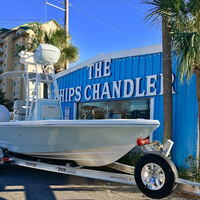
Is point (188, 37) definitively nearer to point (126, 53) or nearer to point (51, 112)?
point (126, 53)

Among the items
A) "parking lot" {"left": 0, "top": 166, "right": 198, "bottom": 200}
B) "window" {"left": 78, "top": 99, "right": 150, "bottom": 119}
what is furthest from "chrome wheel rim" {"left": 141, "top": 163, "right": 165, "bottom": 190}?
"window" {"left": 78, "top": 99, "right": 150, "bottom": 119}

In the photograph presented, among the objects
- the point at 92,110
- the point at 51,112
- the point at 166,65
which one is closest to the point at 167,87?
the point at 166,65

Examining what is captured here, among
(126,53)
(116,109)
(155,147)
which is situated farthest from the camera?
(116,109)

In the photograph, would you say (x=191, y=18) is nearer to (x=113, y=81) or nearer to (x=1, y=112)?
(x=113, y=81)

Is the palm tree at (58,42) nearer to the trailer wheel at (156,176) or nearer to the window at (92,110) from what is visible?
the window at (92,110)

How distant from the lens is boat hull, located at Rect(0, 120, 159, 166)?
396 cm

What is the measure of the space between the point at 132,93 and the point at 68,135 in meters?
3.41

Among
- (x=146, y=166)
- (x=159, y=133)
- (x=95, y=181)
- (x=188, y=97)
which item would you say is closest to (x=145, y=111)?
(x=159, y=133)

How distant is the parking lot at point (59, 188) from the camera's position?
443 centimetres

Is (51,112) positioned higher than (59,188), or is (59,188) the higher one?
(51,112)

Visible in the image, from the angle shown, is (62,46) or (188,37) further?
(62,46)

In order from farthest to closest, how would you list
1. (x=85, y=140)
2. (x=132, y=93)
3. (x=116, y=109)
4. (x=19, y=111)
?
(x=116, y=109) < (x=132, y=93) < (x=19, y=111) < (x=85, y=140)

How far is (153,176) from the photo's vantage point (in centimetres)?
355

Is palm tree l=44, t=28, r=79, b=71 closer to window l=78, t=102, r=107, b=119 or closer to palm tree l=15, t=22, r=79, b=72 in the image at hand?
palm tree l=15, t=22, r=79, b=72
